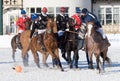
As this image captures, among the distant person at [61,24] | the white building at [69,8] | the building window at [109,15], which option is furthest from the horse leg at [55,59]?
the building window at [109,15]

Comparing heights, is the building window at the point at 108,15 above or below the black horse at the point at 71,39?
below

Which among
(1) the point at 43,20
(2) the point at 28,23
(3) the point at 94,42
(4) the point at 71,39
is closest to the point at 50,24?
(1) the point at 43,20

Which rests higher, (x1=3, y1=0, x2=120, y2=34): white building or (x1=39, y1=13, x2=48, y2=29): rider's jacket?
(x1=39, y1=13, x2=48, y2=29): rider's jacket

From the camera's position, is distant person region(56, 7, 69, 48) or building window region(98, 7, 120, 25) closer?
distant person region(56, 7, 69, 48)

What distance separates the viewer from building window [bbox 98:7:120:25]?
4584cm

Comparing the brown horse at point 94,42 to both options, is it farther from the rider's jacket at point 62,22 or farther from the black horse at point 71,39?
the rider's jacket at point 62,22

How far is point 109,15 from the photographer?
4606 cm

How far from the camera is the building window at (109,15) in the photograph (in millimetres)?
45844

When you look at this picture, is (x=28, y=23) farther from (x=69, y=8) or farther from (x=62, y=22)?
(x=69, y=8)

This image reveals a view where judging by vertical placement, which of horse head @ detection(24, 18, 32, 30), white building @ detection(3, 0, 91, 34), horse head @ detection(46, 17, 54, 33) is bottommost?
white building @ detection(3, 0, 91, 34)

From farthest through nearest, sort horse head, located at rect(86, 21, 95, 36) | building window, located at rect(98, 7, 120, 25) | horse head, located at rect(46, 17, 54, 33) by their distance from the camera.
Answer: building window, located at rect(98, 7, 120, 25) → horse head, located at rect(46, 17, 54, 33) → horse head, located at rect(86, 21, 95, 36)

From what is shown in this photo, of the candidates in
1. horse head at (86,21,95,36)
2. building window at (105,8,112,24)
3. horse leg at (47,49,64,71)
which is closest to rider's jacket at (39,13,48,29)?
horse leg at (47,49,64,71)

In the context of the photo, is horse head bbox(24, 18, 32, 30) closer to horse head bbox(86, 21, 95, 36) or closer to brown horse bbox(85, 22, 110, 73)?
brown horse bbox(85, 22, 110, 73)

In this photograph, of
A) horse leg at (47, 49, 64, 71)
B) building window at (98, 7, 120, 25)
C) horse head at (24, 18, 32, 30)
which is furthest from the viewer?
building window at (98, 7, 120, 25)
